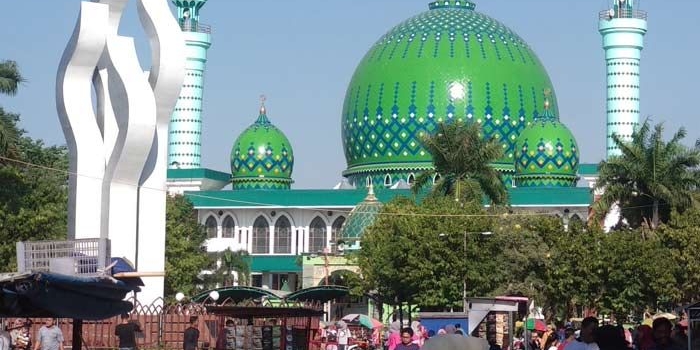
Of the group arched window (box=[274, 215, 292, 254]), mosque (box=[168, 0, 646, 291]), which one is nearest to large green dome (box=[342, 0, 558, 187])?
mosque (box=[168, 0, 646, 291])

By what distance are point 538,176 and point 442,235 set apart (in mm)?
33159

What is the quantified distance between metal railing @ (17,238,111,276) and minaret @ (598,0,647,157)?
61.9 metres

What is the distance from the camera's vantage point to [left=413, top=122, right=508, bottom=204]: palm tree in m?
47.6

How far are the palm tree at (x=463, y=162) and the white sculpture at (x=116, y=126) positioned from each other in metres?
12.4

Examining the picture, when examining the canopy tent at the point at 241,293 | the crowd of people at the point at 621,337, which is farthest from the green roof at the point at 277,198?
the crowd of people at the point at 621,337

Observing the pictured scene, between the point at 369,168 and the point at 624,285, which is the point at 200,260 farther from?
the point at 369,168

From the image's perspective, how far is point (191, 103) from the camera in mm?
80562

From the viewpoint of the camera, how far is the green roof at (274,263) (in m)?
76.8

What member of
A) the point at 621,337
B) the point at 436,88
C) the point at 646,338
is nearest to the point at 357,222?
the point at 436,88

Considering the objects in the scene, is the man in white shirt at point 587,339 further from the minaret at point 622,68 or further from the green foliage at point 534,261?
the minaret at point 622,68

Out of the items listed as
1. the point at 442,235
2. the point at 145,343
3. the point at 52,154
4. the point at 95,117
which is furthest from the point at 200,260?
the point at 145,343

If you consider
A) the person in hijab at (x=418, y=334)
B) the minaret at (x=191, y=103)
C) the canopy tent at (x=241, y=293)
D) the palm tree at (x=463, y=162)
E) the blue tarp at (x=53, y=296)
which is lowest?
the person in hijab at (x=418, y=334)

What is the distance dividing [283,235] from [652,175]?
37.1 metres

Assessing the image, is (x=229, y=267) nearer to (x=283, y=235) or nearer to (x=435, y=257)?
(x=283, y=235)
